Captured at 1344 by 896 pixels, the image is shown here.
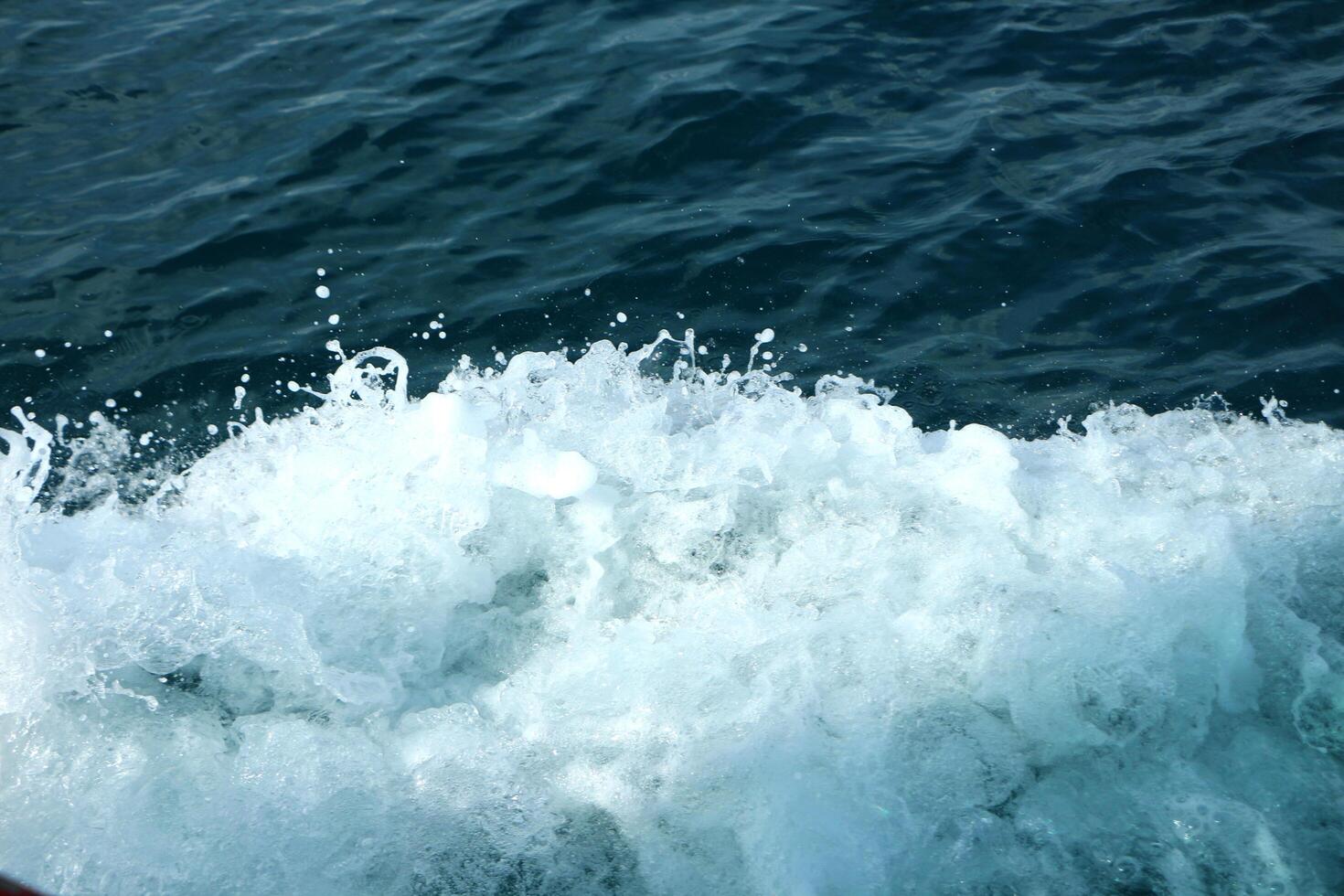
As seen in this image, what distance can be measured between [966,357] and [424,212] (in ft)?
10.2

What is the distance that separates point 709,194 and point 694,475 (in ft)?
8.88

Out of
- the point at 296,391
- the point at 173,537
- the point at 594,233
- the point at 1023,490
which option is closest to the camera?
the point at 173,537

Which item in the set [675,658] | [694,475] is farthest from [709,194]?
[675,658]

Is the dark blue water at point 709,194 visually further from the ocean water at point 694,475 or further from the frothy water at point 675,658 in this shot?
the frothy water at point 675,658

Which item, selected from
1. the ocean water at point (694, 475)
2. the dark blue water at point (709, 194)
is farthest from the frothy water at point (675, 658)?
the dark blue water at point (709, 194)

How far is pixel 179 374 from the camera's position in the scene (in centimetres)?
545

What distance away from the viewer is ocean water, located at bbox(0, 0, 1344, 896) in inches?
130

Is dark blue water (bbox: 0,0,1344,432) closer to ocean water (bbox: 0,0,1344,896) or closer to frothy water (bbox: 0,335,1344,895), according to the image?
ocean water (bbox: 0,0,1344,896)

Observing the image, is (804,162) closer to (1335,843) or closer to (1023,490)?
(1023,490)

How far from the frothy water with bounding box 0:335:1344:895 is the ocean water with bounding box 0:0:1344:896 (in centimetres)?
1

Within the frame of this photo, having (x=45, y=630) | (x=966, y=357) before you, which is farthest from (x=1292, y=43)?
(x=45, y=630)

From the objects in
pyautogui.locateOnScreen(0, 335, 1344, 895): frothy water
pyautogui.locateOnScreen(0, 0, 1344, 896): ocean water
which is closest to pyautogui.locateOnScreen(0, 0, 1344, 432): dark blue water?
pyautogui.locateOnScreen(0, 0, 1344, 896): ocean water

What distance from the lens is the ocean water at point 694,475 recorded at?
330 cm

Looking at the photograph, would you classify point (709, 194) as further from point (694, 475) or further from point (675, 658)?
point (675, 658)
